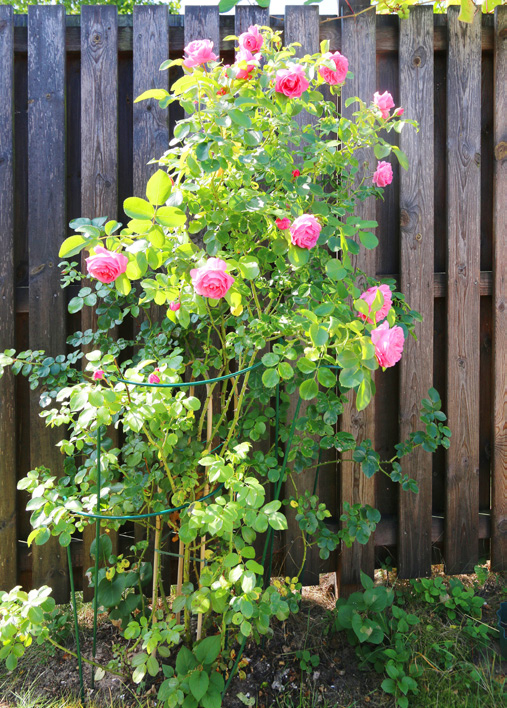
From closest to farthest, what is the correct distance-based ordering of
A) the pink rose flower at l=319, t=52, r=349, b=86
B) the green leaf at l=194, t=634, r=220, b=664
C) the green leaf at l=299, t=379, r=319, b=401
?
the green leaf at l=299, t=379, r=319, b=401 → the pink rose flower at l=319, t=52, r=349, b=86 → the green leaf at l=194, t=634, r=220, b=664

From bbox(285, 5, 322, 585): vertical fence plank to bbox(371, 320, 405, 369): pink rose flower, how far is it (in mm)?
Answer: 888

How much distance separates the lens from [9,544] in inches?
79.7

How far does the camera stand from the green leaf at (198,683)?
1459 millimetres

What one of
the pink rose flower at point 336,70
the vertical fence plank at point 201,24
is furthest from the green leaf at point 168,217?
the vertical fence plank at point 201,24

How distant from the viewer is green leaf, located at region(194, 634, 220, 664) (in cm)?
154

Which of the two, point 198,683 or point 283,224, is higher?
point 283,224

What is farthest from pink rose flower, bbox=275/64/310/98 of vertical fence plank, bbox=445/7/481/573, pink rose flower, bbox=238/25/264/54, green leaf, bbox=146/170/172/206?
vertical fence plank, bbox=445/7/481/573

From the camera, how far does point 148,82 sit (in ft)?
6.50

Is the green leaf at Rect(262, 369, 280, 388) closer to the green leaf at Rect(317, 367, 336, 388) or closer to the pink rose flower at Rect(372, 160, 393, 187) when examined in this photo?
the green leaf at Rect(317, 367, 336, 388)

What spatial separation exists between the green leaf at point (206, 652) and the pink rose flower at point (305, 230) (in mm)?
1152

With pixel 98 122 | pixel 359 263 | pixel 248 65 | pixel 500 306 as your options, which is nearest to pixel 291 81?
pixel 248 65

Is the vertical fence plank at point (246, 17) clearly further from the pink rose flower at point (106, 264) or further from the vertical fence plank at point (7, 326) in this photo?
the pink rose flower at point (106, 264)

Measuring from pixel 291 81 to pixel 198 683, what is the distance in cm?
159

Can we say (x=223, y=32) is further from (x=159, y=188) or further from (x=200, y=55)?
(x=159, y=188)
